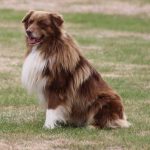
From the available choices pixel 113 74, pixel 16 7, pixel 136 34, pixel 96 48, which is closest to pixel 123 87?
pixel 113 74

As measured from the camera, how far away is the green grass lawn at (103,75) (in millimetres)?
8938

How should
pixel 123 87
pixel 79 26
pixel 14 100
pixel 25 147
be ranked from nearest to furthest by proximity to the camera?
pixel 25 147 → pixel 14 100 → pixel 123 87 → pixel 79 26

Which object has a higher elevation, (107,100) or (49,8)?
(107,100)

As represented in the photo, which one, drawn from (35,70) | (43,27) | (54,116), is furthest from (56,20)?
(54,116)

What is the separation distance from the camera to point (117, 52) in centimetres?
1969

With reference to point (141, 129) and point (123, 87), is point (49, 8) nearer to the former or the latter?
point (123, 87)

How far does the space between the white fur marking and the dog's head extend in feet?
3.27

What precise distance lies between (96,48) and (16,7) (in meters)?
11.5

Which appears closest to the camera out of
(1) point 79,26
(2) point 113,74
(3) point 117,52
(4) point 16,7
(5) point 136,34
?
(2) point 113,74

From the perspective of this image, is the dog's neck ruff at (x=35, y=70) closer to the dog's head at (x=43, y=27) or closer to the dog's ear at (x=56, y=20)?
Result: the dog's head at (x=43, y=27)

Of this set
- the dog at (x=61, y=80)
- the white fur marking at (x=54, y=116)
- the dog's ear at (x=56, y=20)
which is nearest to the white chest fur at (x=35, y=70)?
the dog at (x=61, y=80)

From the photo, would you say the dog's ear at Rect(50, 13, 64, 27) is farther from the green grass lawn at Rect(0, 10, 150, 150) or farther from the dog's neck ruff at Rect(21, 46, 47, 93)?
the green grass lawn at Rect(0, 10, 150, 150)

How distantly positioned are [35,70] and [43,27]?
0.62 metres

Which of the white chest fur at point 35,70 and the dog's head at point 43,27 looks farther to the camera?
the white chest fur at point 35,70
